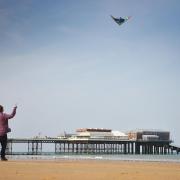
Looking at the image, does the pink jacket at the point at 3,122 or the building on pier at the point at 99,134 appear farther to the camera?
the building on pier at the point at 99,134

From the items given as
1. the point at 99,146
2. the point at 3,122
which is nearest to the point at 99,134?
the point at 99,146

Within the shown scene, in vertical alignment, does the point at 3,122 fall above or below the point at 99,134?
above

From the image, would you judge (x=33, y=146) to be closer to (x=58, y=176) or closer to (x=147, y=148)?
(x=147, y=148)

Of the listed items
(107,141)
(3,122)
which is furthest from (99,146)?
(3,122)

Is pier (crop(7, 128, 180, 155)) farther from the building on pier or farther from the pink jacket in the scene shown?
the pink jacket

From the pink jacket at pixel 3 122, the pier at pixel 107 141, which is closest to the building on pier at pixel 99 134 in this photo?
the pier at pixel 107 141

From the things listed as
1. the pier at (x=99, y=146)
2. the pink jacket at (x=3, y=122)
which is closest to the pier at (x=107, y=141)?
the pier at (x=99, y=146)

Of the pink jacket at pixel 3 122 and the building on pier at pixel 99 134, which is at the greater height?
the pink jacket at pixel 3 122

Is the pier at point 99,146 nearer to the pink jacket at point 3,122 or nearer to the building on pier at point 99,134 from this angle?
the building on pier at point 99,134

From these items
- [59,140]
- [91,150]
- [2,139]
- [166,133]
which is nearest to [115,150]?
[91,150]

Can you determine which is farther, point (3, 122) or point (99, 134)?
point (99, 134)

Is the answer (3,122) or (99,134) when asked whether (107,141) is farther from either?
(3,122)

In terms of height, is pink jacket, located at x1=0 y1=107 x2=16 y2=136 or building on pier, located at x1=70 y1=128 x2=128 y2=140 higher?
pink jacket, located at x1=0 y1=107 x2=16 y2=136

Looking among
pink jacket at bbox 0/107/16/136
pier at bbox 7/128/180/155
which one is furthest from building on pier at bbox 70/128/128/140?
pink jacket at bbox 0/107/16/136
